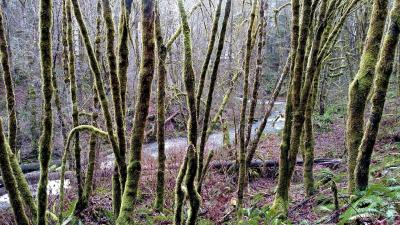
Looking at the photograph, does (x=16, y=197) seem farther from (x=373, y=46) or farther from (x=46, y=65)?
(x=373, y=46)

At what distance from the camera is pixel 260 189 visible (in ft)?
27.2

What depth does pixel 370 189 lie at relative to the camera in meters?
3.35

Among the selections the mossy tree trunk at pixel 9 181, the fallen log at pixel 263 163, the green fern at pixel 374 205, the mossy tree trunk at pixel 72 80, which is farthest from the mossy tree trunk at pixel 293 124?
the fallen log at pixel 263 163

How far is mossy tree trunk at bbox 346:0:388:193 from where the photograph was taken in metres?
3.39

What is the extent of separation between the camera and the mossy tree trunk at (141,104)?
258 cm

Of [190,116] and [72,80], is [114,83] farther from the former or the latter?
[72,80]

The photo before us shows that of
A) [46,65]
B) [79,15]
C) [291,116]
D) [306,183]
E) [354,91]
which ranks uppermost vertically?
[79,15]

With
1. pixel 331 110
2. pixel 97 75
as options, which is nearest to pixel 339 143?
pixel 331 110

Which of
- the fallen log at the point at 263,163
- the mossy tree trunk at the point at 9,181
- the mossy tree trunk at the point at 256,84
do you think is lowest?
the fallen log at the point at 263,163

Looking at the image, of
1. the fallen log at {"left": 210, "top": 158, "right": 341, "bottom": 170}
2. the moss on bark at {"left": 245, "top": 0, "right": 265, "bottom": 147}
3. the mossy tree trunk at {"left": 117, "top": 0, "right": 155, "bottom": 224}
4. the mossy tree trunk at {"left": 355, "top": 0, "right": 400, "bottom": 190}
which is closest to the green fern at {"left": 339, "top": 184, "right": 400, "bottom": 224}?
the mossy tree trunk at {"left": 355, "top": 0, "right": 400, "bottom": 190}

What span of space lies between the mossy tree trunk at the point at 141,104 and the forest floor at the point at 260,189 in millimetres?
2071

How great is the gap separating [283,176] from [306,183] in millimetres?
1112

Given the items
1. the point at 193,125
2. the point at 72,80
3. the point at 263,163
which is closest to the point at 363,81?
the point at 193,125

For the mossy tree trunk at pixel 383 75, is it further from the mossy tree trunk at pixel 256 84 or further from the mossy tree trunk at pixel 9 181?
the mossy tree trunk at pixel 9 181
